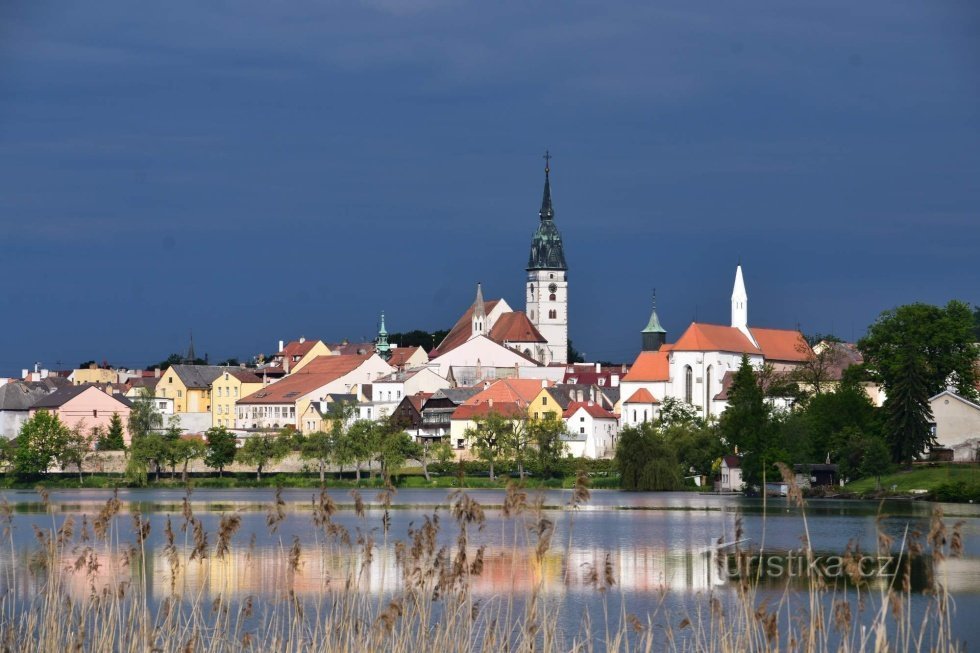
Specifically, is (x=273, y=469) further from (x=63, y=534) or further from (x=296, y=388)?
(x=63, y=534)

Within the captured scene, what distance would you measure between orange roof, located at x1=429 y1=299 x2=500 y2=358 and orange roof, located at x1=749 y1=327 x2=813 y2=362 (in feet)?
86.1

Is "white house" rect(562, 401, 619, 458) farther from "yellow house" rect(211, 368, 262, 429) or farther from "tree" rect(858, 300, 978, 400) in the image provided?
"yellow house" rect(211, 368, 262, 429)

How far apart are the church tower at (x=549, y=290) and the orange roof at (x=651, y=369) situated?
34.8 meters

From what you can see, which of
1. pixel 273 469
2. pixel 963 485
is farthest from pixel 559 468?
pixel 963 485

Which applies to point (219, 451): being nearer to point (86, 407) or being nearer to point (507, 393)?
point (507, 393)

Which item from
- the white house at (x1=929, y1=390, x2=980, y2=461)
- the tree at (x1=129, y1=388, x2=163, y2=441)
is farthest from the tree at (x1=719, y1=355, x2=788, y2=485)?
the tree at (x1=129, y1=388, x2=163, y2=441)

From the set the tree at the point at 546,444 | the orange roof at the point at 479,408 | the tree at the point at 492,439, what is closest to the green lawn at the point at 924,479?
the tree at the point at 546,444

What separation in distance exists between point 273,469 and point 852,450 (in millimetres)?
33312

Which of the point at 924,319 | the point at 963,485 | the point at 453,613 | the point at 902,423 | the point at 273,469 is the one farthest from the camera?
the point at 273,469

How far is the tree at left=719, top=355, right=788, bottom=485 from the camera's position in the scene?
65.4 meters

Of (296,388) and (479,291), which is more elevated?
(479,291)

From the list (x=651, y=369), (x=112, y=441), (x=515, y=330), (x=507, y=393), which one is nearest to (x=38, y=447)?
(x=112, y=441)

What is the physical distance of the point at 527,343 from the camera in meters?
145

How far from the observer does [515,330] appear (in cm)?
14462
